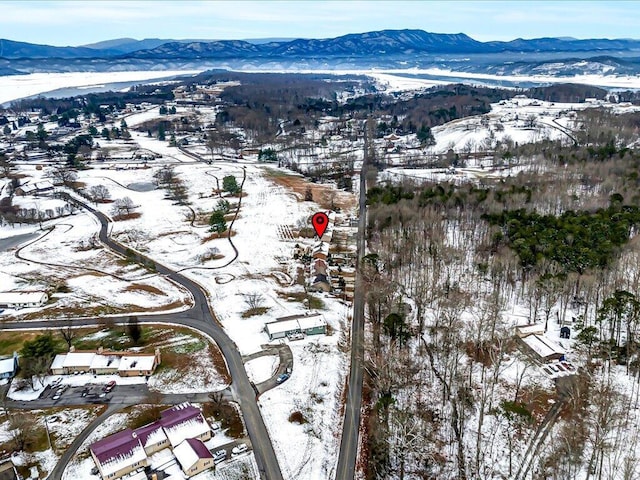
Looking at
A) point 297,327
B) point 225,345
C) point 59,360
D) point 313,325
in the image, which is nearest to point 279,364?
point 297,327

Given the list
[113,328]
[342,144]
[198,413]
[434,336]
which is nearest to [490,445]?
[434,336]

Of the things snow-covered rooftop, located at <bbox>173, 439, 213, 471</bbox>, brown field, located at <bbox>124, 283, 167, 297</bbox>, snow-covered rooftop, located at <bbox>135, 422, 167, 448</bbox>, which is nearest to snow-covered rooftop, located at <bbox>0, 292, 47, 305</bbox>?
brown field, located at <bbox>124, 283, 167, 297</bbox>

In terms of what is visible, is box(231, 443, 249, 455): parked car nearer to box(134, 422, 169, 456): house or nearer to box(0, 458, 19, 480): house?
box(134, 422, 169, 456): house

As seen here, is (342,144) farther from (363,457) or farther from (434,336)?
(363,457)

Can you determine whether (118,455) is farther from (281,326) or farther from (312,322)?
(312,322)

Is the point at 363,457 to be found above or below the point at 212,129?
below
